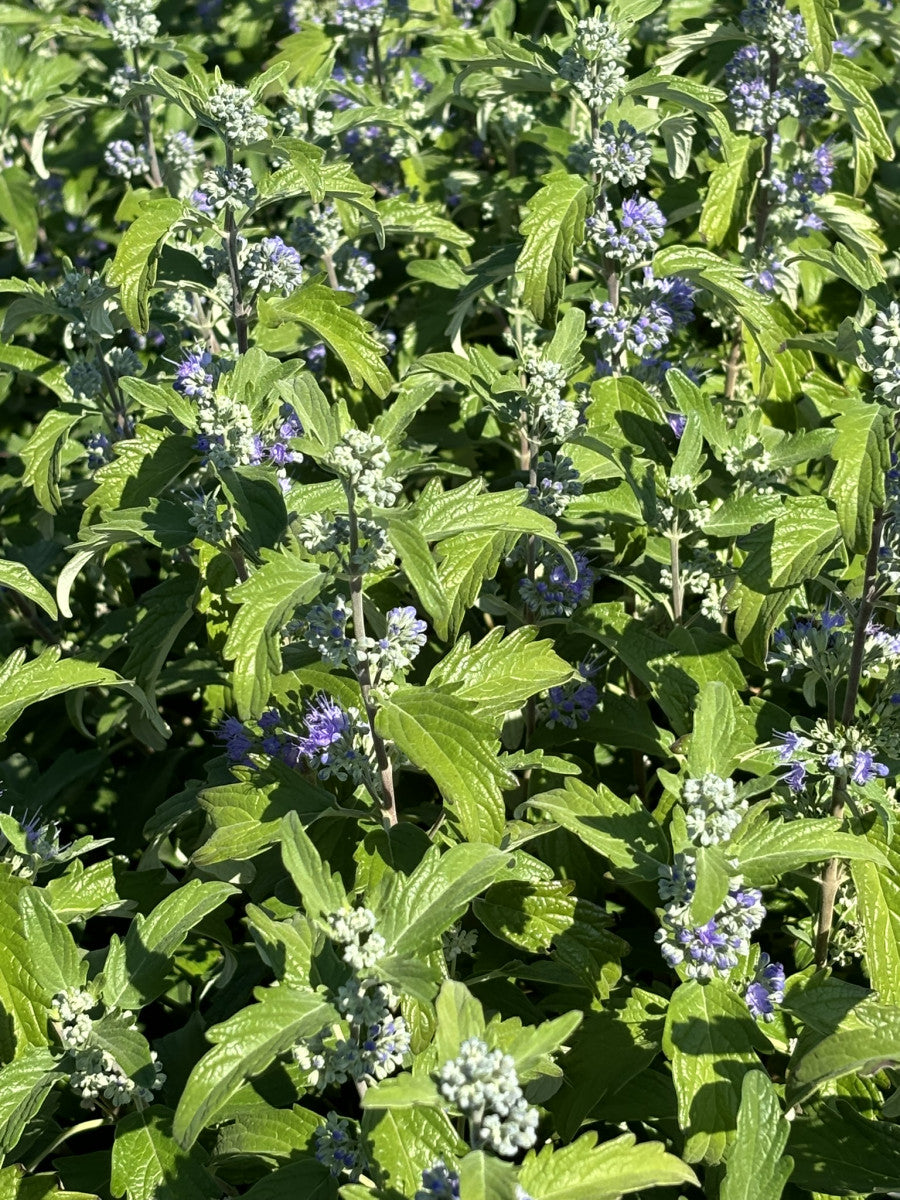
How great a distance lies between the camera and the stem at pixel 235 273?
3.62 metres

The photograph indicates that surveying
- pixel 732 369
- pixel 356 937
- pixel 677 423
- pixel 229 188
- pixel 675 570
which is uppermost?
pixel 229 188

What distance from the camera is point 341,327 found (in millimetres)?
3629

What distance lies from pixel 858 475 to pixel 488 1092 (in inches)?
58.9

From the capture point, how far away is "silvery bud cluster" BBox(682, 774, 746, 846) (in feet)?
8.66

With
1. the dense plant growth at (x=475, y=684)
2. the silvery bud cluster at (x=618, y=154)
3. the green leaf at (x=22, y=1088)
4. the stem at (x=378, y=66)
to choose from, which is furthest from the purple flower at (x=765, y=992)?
the stem at (x=378, y=66)

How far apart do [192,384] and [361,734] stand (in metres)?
1.04

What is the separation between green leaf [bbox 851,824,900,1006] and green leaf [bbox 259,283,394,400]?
1.75m

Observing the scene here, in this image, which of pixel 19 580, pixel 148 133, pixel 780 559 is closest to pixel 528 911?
pixel 780 559

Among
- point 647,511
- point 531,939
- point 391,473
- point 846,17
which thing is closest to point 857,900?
point 531,939

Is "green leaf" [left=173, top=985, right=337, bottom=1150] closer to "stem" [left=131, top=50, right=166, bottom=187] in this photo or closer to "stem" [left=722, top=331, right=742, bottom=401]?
"stem" [left=722, top=331, right=742, bottom=401]

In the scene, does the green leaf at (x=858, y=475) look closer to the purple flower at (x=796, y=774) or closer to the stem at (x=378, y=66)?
the purple flower at (x=796, y=774)

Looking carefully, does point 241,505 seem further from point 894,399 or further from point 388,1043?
point 894,399

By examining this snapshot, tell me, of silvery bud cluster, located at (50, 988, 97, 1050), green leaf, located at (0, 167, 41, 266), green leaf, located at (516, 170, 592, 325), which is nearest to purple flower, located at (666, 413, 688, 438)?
green leaf, located at (516, 170, 592, 325)

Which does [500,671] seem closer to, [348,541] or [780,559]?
[348,541]
